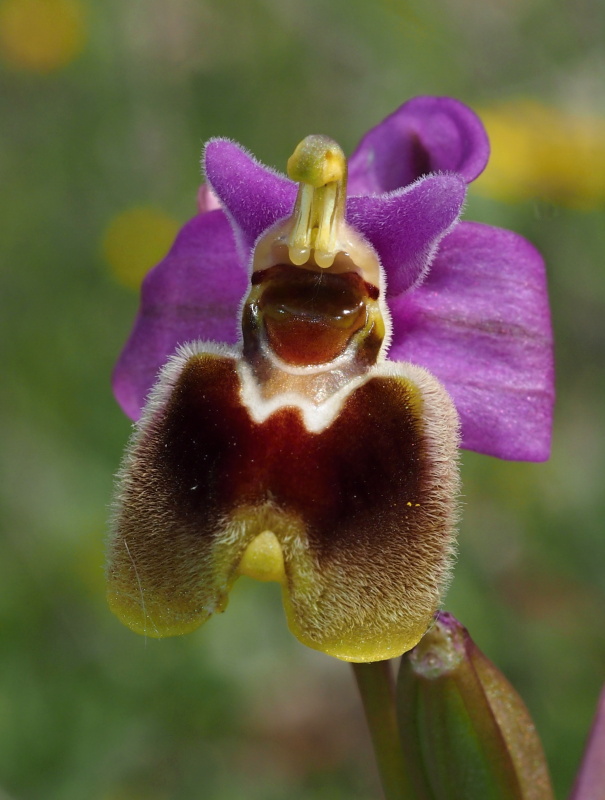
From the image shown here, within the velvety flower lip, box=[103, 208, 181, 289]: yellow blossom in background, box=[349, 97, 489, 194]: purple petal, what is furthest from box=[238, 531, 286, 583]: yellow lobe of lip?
box=[103, 208, 181, 289]: yellow blossom in background

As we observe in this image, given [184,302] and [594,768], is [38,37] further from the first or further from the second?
[594,768]

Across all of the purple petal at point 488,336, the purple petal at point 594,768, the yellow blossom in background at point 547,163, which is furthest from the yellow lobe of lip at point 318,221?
the yellow blossom in background at point 547,163

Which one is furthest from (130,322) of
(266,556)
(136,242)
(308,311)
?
(266,556)

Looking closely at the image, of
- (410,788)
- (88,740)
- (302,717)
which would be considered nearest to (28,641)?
(88,740)

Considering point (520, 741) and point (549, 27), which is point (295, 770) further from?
point (549, 27)

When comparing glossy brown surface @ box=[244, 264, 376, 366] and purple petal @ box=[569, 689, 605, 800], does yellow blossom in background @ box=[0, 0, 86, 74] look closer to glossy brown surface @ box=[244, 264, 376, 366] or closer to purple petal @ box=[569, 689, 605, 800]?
glossy brown surface @ box=[244, 264, 376, 366]

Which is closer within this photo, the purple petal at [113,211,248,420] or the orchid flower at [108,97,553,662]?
the orchid flower at [108,97,553,662]
